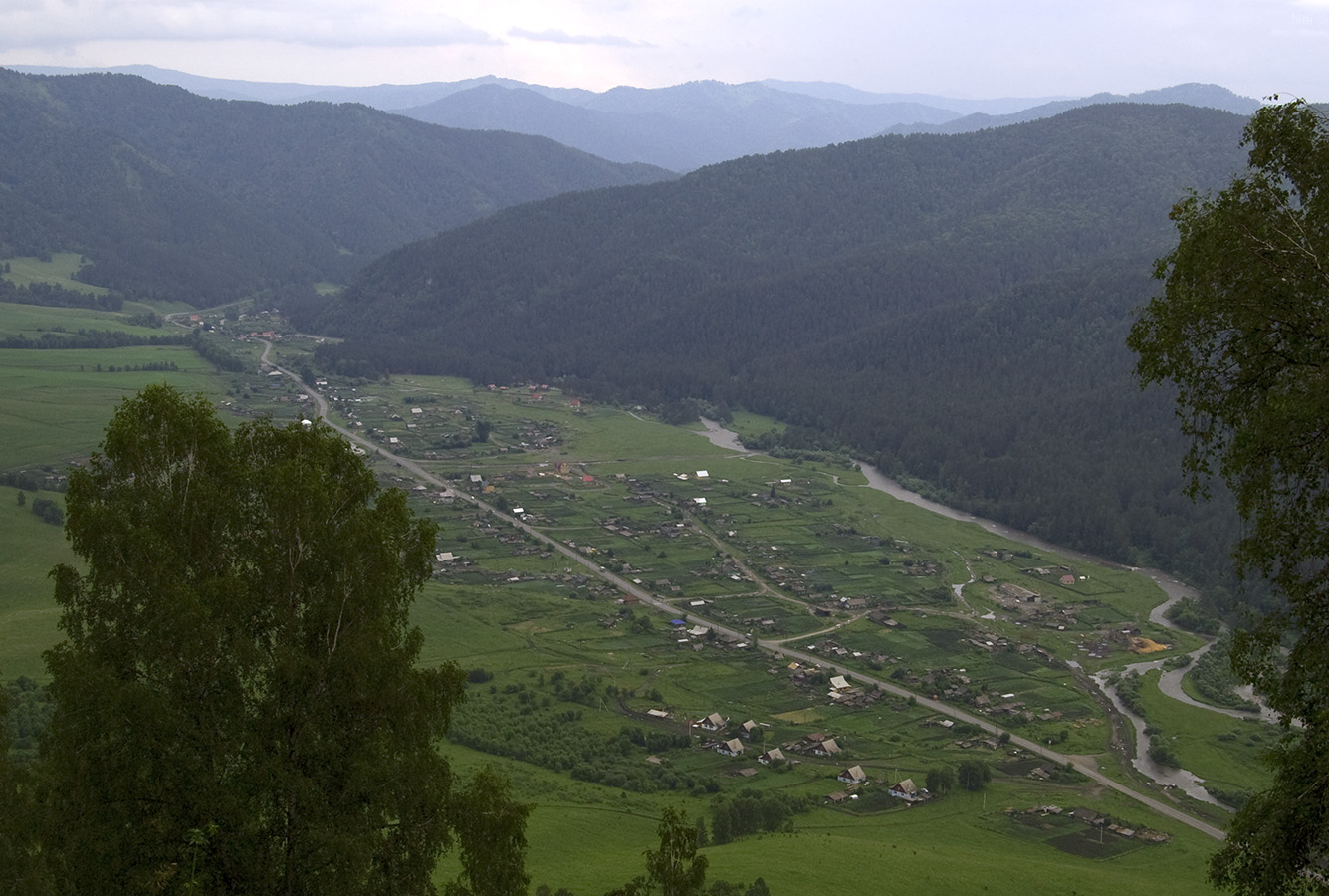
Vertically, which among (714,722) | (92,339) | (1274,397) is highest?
(1274,397)

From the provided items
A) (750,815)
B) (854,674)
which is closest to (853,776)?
(750,815)

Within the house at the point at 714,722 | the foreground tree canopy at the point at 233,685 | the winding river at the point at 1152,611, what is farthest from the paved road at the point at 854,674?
the foreground tree canopy at the point at 233,685

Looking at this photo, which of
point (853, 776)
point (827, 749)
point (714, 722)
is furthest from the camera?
point (714, 722)

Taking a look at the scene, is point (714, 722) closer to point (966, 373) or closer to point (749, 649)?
point (749, 649)

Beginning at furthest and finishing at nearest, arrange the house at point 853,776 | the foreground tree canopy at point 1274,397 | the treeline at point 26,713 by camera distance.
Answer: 1. the house at point 853,776
2. the treeline at point 26,713
3. the foreground tree canopy at point 1274,397

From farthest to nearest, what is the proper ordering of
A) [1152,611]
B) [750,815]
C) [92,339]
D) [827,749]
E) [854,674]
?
1. [92,339]
2. [1152,611]
3. [854,674]
4. [827,749]
5. [750,815]

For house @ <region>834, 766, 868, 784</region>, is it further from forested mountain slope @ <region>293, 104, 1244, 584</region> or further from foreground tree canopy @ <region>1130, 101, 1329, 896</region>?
forested mountain slope @ <region>293, 104, 1244, 584</region>

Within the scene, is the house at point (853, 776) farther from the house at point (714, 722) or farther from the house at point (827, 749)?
the house at point (714, 722)
